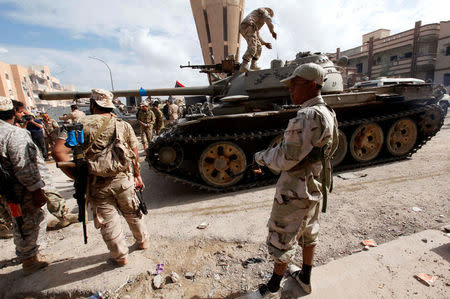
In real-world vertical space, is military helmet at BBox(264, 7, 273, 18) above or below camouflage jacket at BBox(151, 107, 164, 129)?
above

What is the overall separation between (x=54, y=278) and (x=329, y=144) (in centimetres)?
314

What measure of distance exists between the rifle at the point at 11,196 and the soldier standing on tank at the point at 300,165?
2.47 m

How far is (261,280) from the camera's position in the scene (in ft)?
8.10

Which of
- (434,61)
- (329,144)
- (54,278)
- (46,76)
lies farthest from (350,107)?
(46,76)

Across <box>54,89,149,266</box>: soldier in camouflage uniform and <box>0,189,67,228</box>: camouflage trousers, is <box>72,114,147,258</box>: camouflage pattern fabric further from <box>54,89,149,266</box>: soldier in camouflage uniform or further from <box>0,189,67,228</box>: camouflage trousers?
<box>0,189,67,228</box>: camouflage trousers

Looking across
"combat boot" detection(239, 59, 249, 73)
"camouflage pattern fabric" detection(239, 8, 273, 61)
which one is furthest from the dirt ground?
"camouflage pattern fabric" detection(239, 8, 273, 61)

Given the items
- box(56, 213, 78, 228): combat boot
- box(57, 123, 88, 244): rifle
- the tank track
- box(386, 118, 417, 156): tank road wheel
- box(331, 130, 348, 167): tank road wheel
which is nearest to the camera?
box(57, 123, 88, 244): rifle

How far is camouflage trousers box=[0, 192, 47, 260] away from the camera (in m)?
2.69

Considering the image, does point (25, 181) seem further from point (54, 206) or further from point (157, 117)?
point (157, 117)

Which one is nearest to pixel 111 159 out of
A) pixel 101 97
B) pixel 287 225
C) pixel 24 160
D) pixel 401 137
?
pixel 101 97

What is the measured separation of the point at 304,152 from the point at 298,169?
0.63ft

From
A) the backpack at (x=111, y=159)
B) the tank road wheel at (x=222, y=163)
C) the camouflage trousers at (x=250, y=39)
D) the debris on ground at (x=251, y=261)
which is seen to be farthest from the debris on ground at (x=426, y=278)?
the camouflage trousers at (x=250, y=39)

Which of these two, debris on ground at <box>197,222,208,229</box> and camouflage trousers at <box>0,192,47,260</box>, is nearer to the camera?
camouflage trousers at <box>0,192,47,260</box>

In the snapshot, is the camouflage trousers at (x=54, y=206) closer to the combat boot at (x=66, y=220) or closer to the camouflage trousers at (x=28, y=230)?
the combat boot at (x=66, y=220)
